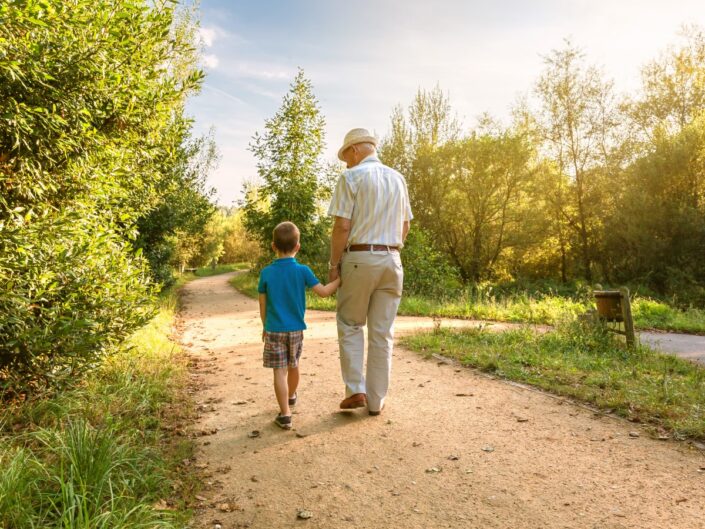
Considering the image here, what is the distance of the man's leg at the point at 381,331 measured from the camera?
439 cm

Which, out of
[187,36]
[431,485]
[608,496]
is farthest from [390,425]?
[187,36]

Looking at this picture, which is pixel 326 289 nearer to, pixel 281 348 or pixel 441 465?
pixel 281 348

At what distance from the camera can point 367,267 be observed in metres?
4.27

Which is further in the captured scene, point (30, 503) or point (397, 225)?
point (397, 225)

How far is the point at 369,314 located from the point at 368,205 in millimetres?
1011

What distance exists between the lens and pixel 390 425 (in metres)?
4.27

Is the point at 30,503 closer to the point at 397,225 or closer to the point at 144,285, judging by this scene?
the point at 144,285

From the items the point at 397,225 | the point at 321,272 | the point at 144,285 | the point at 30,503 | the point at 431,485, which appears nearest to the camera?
the point at 30,503

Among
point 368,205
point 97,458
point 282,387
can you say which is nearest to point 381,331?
point 282,387

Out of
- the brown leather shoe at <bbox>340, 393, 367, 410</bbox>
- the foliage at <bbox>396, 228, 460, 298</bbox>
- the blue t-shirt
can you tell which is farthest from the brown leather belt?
the foliage at <bbox>396, 228, 460, 298</bbox>

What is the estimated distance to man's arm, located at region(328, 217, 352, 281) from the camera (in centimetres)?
434

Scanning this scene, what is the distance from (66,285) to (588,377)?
18.1 feet

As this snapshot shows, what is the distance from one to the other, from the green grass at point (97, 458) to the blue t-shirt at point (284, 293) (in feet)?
4.04

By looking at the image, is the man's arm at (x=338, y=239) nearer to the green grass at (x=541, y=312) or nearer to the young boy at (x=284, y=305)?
the young boy at (x=284, y=305)
